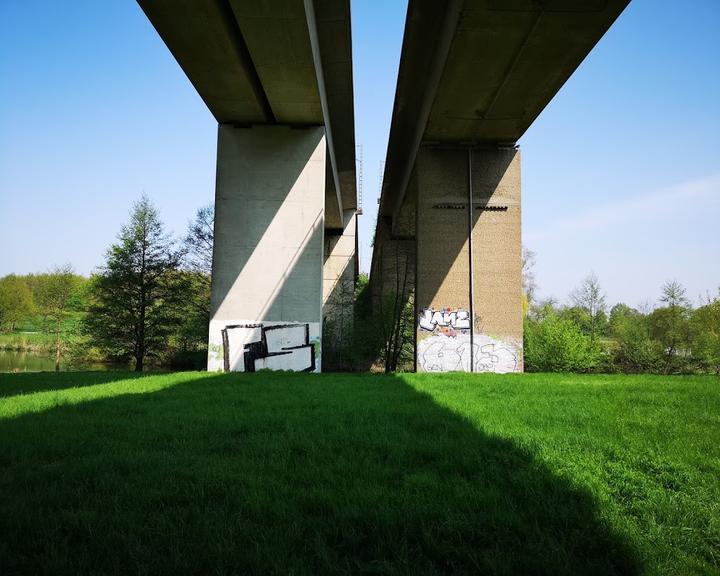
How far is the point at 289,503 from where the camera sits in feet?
9.21

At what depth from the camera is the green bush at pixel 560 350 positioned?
22.3m

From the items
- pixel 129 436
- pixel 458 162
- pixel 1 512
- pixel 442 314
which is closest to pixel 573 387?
pixel 129 436

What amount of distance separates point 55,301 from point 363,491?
101ft

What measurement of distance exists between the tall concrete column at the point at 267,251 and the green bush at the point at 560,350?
12377 millimetres

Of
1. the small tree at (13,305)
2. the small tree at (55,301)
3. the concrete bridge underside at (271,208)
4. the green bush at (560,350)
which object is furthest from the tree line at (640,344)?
the small tree at (13,305)

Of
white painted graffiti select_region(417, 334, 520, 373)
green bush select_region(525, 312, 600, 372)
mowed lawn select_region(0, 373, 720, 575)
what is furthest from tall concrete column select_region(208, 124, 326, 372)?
green bush select_region(525, 312, 600, 372)

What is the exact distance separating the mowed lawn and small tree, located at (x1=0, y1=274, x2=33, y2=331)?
4066 centimetres

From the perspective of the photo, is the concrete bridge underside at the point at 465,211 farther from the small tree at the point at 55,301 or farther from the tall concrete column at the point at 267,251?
the small tree at the point at 55,301

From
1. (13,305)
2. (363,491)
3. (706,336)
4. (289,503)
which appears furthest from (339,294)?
(13,305)

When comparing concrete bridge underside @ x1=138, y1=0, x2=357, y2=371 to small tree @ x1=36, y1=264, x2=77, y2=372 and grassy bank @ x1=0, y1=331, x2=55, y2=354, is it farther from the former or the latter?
grassy bank @ x1=0, y1=331, x2=55, y2=354

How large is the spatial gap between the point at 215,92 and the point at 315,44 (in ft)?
11.3

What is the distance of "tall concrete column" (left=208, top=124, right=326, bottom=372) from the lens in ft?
49.6

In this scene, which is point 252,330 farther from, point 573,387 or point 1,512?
point 1,512

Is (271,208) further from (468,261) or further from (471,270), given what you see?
(471,270)
